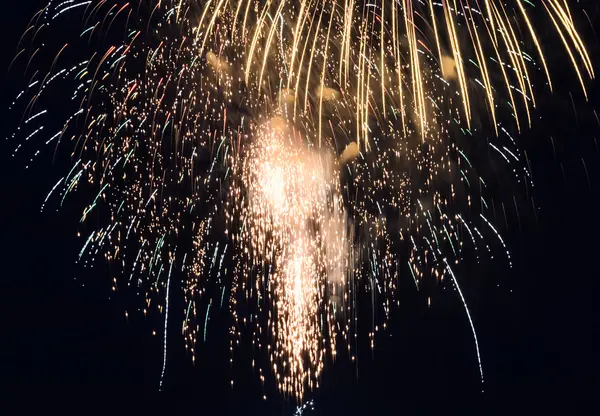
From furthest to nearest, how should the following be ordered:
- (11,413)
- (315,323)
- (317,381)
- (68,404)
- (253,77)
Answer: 1. (317,381)
2. (68,404)
3. (11,413)
4. (315,323)
5. (253,77)

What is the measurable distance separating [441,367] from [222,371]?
8068 millimetres

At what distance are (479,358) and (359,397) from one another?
535cm

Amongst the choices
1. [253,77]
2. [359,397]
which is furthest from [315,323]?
[359,397]

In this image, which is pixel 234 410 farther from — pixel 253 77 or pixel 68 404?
pixel 253 77

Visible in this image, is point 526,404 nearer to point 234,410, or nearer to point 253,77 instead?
point 234,410

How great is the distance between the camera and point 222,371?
2411 cm

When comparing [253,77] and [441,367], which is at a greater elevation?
[441,367]

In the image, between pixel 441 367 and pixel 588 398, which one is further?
pixel 441 367

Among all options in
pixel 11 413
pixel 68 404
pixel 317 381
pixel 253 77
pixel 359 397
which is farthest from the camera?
pixel 359 397

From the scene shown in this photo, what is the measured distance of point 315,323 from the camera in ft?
32.4

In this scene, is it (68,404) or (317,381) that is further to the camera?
(317,381)

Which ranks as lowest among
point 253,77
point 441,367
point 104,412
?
point 253,77

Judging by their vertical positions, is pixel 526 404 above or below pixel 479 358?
below

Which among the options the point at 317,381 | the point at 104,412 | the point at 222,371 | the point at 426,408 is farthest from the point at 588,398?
the point at 104,412
